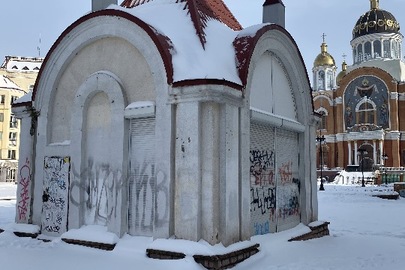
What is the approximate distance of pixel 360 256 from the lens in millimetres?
9102

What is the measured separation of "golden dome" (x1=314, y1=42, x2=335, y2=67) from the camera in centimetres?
6975

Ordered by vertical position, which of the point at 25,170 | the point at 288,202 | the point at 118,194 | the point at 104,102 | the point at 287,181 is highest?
the point at 104,102

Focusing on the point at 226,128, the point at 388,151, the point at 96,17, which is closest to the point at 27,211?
the point at 96,17

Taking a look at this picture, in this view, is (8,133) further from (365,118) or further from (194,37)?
(194,37)

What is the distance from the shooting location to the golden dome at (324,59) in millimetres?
69750

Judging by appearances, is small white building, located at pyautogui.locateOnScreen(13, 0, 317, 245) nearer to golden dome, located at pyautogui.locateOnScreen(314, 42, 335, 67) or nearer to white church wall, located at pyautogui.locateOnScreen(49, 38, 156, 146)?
white church wall, located at pyautogui.locateOnScreen(49, 38, 156, 146)

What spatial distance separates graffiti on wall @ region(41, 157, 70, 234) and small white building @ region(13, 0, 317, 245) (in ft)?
0.13

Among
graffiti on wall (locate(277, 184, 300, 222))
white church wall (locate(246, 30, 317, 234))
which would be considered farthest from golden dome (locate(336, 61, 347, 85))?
graffiti on wall (locate(277, 184, 300, 222))

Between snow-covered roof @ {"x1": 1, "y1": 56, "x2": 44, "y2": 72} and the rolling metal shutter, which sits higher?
snow-covered roof @ {"x1": 1, "y1": 56, "x2": 44, "y2": 72}

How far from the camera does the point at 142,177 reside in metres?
8.71

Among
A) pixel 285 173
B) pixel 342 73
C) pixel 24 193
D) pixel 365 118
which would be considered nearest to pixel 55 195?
pixel 24 193

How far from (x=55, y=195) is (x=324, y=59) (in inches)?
2612

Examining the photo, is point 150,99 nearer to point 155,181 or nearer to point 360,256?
point 155,181

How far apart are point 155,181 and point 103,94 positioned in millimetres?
2657
